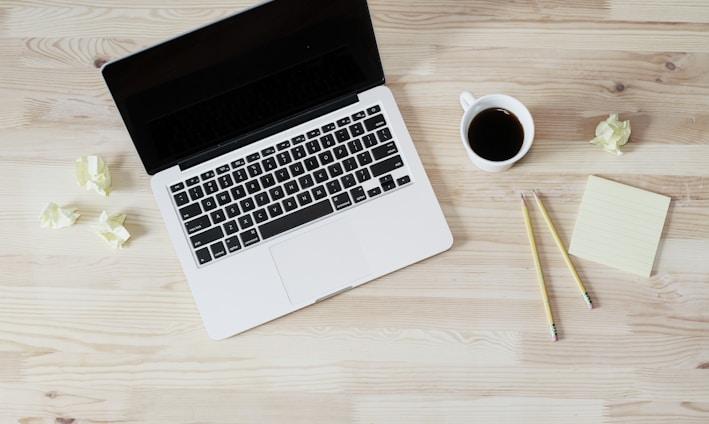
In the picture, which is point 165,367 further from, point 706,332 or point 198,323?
point 706,332

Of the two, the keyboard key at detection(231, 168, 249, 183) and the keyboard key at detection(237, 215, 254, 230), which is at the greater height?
the keyboard key at detection(231, 168, 249, 183)

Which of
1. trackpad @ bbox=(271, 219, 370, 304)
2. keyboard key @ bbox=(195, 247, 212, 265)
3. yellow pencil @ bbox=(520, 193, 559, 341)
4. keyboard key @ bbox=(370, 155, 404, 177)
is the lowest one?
yellow pencil @ bbox=(520, 193, 559, 341)

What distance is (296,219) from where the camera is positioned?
3.14ft

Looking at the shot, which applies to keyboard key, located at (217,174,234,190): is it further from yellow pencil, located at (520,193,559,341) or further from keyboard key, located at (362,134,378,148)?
yellow pencil, located at (520,193,559,341)

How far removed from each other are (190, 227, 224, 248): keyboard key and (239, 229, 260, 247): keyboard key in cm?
3

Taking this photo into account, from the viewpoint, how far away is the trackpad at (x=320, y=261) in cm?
95

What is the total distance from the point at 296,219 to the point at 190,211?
5.9 inches

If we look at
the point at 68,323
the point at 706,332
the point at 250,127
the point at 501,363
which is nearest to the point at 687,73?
the point at 706,332

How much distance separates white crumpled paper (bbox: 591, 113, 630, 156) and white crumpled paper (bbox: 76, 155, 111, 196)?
0.71 meters

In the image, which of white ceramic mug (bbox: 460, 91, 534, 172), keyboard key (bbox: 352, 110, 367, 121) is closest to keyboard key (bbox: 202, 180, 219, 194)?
keyboard key (bbox: 352, 110, 367, 121)

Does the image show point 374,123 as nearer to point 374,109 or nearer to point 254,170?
point 374,109

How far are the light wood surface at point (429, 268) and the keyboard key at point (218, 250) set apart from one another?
0.26ft

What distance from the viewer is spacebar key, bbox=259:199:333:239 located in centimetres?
95

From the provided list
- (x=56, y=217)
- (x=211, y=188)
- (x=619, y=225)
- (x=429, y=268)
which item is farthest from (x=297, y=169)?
(x=619, y=225)
